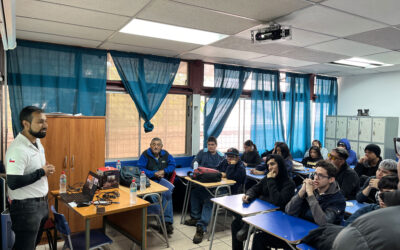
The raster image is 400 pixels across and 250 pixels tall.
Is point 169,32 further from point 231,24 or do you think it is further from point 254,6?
point 254,6

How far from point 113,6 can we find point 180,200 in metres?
3.51

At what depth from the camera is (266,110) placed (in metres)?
6.64

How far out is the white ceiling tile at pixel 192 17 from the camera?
2.75 metres

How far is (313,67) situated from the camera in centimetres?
621

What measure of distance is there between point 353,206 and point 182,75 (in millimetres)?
3714

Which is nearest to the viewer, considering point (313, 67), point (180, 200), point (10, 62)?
point (10, 62)

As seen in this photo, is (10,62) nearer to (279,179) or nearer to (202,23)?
(202,23)

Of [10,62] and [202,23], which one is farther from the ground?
[202,23]

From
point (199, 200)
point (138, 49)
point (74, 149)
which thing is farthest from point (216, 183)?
point (138, 49)

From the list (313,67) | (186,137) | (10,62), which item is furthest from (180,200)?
(313,67)

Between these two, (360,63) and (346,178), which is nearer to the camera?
(346,178)

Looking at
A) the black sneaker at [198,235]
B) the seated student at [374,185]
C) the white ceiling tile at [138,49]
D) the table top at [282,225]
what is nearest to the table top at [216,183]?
the black sneaker at [198,235]

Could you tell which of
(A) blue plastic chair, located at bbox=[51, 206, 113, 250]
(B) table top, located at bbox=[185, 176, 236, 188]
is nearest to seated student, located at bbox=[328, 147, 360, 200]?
(B) table top, located at bbox=[185, 176, 236, 188]

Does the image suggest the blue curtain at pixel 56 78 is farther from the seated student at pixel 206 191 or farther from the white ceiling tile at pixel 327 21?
the white ceiling tile at pixel 327 21
